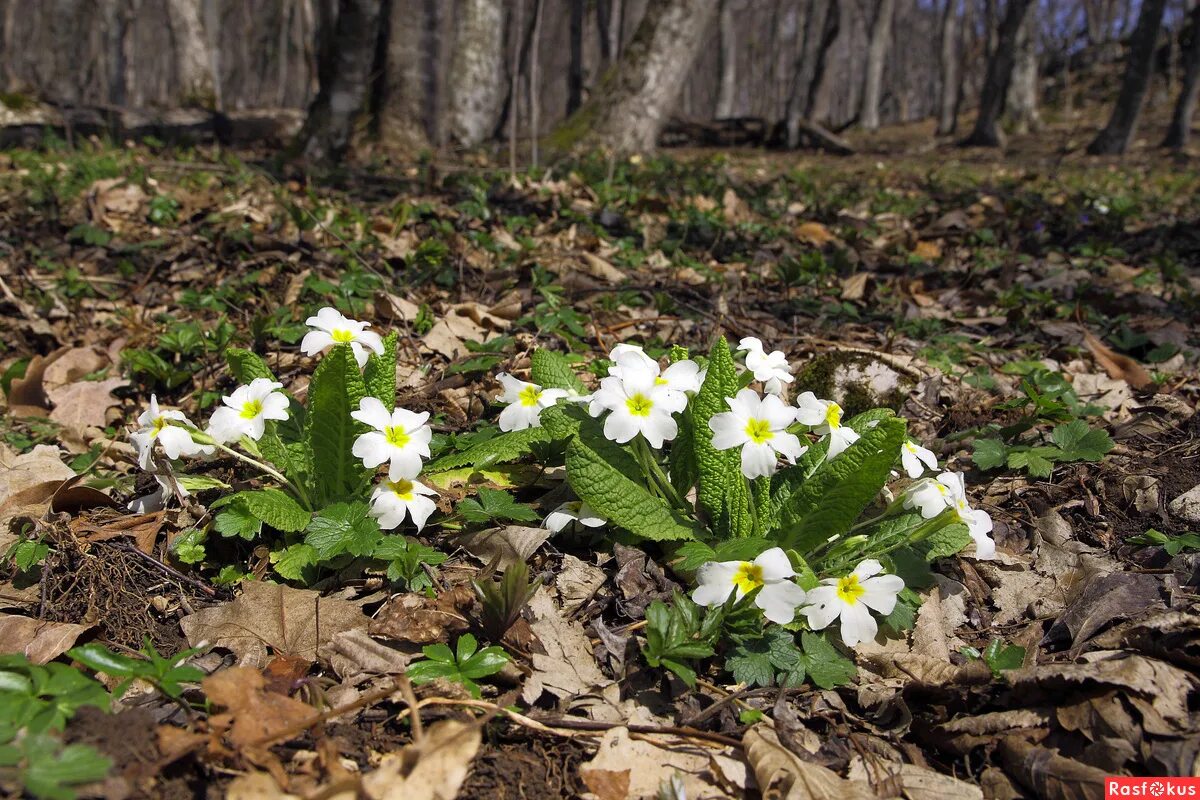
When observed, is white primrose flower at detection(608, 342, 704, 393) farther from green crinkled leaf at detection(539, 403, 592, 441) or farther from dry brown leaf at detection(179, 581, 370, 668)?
dry brown leaf at detection(179, 581, 370, 668)

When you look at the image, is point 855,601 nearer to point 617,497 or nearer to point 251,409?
point 617,497

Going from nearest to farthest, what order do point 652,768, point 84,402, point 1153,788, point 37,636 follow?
point 1153,788 → point 652,768 → point 37,636 → point 84,402

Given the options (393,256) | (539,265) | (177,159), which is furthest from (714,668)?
(177,159)

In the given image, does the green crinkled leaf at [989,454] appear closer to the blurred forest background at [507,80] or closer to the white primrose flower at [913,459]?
the white primrose flower at [913,459]

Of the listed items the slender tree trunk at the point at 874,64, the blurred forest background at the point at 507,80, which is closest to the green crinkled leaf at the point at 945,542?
the blurred forest background at the point at 507,80

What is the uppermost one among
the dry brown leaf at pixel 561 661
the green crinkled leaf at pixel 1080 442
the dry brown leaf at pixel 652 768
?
the green crinkled leaf at pixel 1080 442

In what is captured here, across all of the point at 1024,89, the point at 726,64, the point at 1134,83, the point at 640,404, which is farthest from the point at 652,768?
the point at 726,64

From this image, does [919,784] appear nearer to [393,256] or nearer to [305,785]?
[305,785]
